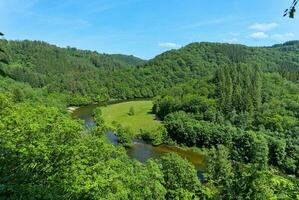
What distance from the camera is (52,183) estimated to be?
16797 mm

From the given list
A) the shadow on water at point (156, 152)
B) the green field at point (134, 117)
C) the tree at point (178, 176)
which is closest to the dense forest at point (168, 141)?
the tree at point (178, 176)

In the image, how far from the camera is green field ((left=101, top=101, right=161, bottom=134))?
10794cm

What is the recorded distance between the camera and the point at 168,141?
90.2m

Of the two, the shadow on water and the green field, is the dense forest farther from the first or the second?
the green field

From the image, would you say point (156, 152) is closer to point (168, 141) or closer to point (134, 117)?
point (168, 141)

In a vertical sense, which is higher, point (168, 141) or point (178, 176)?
point (178, 176)

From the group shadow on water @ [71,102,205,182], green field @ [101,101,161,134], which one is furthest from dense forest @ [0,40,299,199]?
green field @ [101,101,161,134]

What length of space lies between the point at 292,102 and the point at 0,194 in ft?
345

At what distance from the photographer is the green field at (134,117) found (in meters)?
108

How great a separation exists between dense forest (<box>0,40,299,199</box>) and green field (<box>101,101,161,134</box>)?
16.6 feet

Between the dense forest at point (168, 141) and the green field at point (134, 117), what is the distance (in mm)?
5068

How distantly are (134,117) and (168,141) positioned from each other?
33599 mm

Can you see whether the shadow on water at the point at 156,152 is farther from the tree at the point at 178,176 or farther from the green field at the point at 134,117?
the tree at the point at 178,176

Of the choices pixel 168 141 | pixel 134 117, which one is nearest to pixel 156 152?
pixel 168 141
